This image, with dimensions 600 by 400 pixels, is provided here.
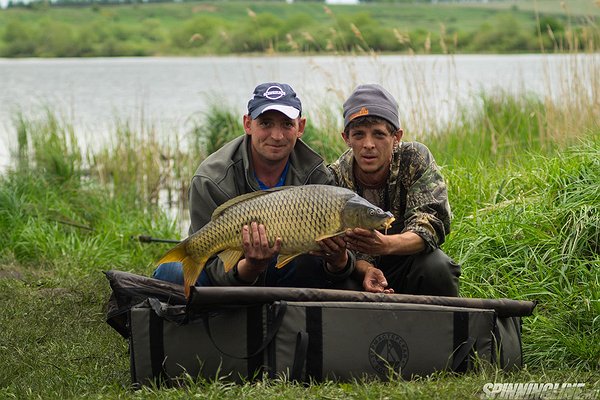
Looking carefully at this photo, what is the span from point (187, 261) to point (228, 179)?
0.37 meters

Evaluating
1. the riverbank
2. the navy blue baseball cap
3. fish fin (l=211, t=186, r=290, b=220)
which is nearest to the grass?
fish fin (l=211, t=186, r=290, b=220)

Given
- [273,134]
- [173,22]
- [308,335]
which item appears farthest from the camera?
[173,22]

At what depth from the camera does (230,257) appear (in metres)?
3.28

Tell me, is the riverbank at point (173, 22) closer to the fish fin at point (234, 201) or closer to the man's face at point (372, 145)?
the man's face at point (372, 145)

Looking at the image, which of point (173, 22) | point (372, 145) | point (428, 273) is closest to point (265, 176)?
point (372, 145)

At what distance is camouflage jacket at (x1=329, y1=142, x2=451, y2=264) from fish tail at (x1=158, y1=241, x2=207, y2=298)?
645 mm

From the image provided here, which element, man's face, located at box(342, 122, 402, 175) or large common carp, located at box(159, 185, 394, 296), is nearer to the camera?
large common carp, located at box(159, 185, 394, 296)

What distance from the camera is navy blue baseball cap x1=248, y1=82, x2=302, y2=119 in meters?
3.43

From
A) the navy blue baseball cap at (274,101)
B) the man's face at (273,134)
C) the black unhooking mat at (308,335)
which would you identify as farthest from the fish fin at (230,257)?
the navy blue baseball cap at (274,101)

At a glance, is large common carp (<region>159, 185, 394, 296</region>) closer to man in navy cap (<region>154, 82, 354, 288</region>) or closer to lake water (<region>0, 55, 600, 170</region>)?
man in navy cap (<region>154, 82, 354, 288</region>)

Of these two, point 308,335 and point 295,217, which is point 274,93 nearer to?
point 295,217

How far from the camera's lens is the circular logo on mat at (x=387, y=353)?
10.1 feet

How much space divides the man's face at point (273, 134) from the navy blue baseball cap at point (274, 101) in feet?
0.09

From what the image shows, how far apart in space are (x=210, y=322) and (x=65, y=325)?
1.29 m
